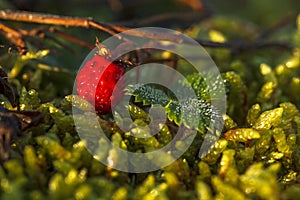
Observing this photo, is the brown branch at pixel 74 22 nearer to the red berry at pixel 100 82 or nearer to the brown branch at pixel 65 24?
the brown branch at pixel 65 24

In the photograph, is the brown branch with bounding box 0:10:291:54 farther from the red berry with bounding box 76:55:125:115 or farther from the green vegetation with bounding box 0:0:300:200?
the red berry with bounding box 76:55:125:115

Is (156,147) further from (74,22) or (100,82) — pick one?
(74,22)

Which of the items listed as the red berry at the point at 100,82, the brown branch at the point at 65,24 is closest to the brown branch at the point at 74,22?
the brown branch at the point at 65,24

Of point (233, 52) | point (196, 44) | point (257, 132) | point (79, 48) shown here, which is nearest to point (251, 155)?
point (257, 132)

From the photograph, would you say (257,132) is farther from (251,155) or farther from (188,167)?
(188,167)

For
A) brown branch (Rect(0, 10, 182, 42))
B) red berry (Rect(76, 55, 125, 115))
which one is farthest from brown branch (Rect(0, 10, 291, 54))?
red berry (Rect(76, 55, 125, 115))

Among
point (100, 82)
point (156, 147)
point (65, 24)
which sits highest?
point (65, 24)

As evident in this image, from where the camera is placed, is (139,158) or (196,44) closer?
(139,158)

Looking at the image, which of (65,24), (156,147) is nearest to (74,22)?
(65,24)
